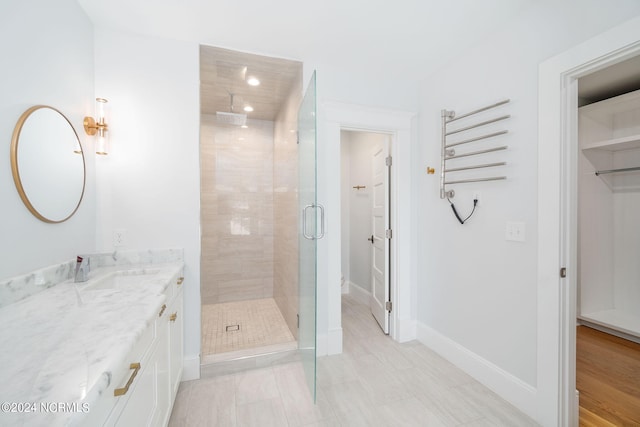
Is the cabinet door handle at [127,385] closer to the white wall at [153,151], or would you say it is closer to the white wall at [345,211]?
the white wall at [153,151]

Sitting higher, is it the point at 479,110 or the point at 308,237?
the point at 479,110

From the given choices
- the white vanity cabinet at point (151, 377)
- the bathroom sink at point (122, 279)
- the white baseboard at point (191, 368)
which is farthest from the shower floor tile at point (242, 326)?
the bathroom sink at point (122, 279)

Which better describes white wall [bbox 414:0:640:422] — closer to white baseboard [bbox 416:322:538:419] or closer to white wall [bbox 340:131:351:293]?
white baseboard [bbox 416:322:538:419]

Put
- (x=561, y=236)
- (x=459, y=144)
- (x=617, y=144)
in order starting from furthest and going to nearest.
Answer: (x=617, y=144) < (x=459, y=144) < (x=561, y=236)

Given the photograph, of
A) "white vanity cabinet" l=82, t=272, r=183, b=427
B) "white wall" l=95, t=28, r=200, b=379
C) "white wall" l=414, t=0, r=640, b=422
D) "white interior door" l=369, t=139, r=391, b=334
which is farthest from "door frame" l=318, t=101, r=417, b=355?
"white vanity cabinet" l=82, t=272, r=183, b=427

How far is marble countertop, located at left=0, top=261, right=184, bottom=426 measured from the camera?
0.57 metres

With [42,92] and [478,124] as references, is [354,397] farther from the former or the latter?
[42,92]

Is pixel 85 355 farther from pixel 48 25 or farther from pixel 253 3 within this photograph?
pixel 253 3

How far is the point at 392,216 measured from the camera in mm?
2717

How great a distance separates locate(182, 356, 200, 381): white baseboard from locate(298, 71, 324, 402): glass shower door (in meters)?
0.81

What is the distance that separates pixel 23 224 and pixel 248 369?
172 cm

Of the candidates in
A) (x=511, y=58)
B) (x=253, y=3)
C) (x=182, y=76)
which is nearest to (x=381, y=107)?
(x=511, y=58)

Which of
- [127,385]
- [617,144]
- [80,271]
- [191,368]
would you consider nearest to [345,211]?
[191,368]

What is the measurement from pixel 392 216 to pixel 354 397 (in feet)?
5.21
